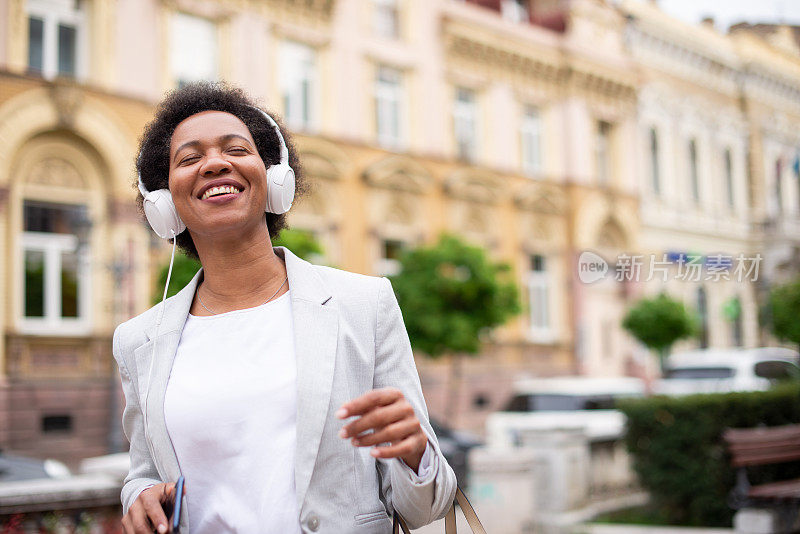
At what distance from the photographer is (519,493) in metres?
8.41

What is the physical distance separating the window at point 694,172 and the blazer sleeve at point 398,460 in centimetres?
3094

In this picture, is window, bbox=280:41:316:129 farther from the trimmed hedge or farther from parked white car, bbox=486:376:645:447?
the trimmed hedge

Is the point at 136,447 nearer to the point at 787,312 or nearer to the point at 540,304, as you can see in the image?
the point at 787,312

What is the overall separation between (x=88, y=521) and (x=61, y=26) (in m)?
14.5

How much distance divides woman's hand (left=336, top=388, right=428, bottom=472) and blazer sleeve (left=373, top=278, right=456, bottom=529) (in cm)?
14

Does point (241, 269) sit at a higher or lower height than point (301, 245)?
lower

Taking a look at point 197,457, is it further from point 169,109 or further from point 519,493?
point 519,493

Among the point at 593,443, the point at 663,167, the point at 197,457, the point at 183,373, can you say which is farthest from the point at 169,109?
the point at 663,167

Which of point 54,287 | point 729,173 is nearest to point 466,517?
point 54,287

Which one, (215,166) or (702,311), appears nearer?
(215,166)

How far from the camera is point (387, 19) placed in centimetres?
2375

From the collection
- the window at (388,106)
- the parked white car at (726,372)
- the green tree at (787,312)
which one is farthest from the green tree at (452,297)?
the green tree at (787,312)

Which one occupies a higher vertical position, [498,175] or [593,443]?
[498,175]

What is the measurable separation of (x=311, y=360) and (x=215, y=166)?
1.76ft
